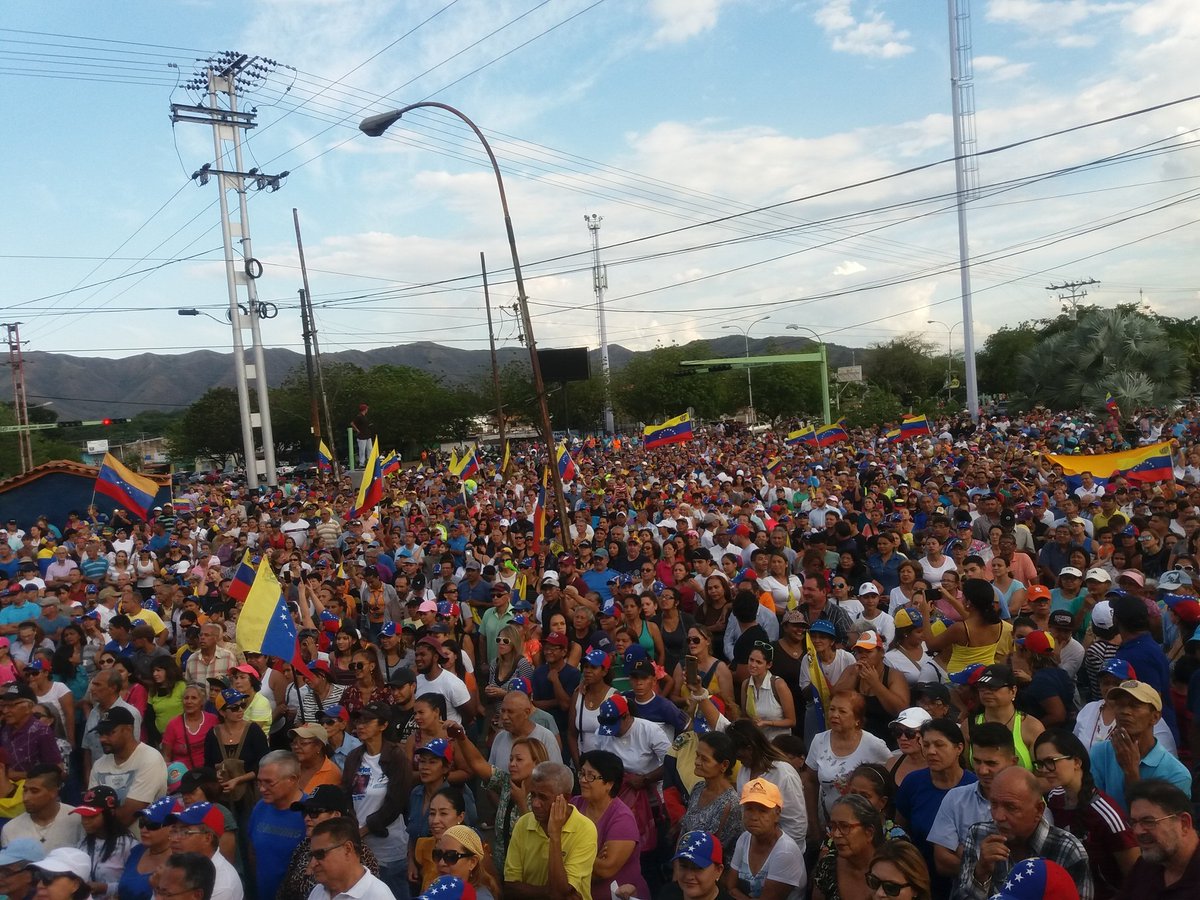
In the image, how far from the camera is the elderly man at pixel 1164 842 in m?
3.36

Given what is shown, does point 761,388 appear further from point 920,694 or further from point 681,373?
point 920,694

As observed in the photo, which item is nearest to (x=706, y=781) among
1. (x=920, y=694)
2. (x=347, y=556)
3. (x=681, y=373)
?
(x=920, y=694)

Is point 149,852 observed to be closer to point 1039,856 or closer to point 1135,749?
point 1039,856

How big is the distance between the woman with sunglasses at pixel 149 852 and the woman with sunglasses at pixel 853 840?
3.04m

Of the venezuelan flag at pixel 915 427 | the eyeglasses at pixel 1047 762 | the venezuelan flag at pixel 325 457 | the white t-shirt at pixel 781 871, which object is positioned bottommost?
the white t-shirt at pixel 781 871

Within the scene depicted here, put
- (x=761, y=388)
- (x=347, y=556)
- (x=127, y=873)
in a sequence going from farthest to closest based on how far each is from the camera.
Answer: (x=761, y=388)
(x=347, y=556)
(x=127, y=873)

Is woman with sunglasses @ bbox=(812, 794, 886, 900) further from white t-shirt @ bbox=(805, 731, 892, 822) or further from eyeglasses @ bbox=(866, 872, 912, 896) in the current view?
white t-shirt @ bbox=(805, 731, 892, 822)

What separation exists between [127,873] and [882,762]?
3.80 meters

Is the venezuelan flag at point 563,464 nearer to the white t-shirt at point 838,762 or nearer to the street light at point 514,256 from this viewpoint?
the street light at point 514,256

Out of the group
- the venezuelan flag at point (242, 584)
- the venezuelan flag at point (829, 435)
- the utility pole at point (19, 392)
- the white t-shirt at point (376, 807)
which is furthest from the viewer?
the utility pole at point (19, 392)

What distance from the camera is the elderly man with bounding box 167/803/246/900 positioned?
4234 mm

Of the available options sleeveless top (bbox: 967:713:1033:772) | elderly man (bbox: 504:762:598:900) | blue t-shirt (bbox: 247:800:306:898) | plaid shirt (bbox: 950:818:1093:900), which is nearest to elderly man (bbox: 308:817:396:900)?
elderly man (bbox: 504:762:598:900)

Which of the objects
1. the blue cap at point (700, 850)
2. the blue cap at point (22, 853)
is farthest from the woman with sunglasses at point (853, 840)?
the blue cap at point (22, 853)

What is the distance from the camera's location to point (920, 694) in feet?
17.0
